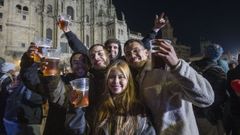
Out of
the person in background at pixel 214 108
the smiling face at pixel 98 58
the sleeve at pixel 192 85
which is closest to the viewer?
the sleeve at pixel 192 85

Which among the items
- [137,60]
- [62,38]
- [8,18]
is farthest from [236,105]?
[62,38]

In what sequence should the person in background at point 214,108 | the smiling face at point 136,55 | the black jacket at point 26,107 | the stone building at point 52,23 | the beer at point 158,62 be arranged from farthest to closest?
the stone building at point 52,23, the black jacket at point 26,107, the person in background at point 214,108, the smiling face at point 136,55, the beer at point 158,62

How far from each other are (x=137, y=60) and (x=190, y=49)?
204 ft

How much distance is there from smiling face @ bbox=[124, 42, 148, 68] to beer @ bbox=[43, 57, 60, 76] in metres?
0.89

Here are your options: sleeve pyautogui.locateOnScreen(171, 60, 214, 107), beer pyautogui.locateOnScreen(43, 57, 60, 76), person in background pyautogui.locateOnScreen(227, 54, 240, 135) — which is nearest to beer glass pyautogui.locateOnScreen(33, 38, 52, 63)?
beer pyautogui.locateOnScreen(43, 57, 60, 76)

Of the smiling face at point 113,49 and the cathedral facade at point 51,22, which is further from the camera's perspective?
the cathedral facade at point 51,22

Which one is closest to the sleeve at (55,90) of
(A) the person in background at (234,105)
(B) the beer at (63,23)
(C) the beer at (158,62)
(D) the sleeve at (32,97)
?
(C) the beer at (158,62)

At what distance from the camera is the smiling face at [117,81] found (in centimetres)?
267

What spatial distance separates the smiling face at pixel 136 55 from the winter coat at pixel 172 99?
0.52 meters

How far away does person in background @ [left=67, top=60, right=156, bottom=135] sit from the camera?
2.50 meters

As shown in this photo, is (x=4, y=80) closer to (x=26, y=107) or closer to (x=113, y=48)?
(x=26, y=107)

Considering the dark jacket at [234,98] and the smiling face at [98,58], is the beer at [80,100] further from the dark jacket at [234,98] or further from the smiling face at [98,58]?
the dark jacket at [234,98]

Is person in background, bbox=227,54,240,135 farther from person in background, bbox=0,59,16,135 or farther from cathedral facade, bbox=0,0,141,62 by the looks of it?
cathedral facade, bbox=0,0,141,62

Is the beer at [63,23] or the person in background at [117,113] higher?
the beer at [63,23]
